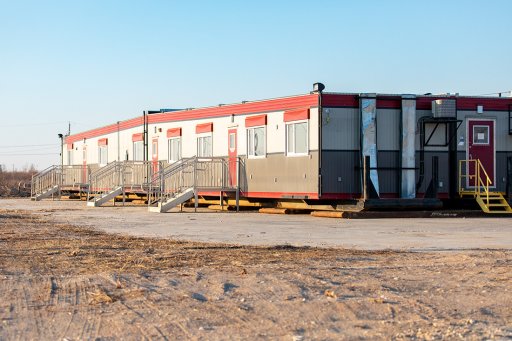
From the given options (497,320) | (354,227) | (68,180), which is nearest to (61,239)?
(354,227)

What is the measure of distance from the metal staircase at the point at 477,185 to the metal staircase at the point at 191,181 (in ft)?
26.0

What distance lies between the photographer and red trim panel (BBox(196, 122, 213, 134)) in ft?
97.7

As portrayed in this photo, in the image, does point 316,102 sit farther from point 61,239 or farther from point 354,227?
point 61,239

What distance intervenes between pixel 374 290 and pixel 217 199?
22.1 metres

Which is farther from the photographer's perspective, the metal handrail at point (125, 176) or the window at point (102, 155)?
the window at point (102, 155)

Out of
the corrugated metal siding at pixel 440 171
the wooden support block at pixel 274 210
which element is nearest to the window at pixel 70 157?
the wooden support block at pixel 274 210

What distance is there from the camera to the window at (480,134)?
25.2m

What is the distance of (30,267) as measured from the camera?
11.0 m

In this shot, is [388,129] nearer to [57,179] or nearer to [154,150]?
[154,150]

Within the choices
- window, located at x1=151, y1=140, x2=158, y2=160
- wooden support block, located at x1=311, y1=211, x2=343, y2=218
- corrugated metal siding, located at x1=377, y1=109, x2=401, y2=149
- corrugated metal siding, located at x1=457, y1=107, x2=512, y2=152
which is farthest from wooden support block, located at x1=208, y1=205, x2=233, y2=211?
corrugated metal siding, located at x1=457, y1=107, x2=512, y2=152

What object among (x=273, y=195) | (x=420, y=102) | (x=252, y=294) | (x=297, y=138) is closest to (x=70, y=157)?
(x=273, y=195)

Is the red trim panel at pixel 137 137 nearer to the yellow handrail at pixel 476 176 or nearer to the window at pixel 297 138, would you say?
the window at pixel 297 138

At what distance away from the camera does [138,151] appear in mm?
36312

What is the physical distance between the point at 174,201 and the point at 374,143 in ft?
24.9
